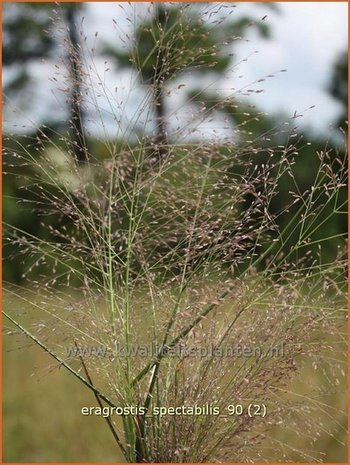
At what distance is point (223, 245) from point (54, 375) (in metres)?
2.65

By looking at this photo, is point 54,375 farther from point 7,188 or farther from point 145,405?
point 7,188

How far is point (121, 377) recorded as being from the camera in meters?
1.38

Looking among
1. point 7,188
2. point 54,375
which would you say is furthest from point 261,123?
point 54,375

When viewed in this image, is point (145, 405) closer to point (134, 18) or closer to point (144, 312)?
point (144, 312)

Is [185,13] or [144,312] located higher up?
[185,13]

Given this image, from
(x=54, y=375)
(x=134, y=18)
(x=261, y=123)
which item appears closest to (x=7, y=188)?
(x=261, y=123)

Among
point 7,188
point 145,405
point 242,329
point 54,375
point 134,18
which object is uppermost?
point 134,18

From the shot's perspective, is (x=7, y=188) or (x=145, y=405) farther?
(x=7, y=188)

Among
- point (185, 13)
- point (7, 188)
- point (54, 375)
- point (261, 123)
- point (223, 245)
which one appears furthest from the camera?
point (7, 188)

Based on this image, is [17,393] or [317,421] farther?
[17,393]

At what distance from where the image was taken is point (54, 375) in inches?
149

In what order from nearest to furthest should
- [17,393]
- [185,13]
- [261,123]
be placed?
[185,13] < [17,393] < [261,123]

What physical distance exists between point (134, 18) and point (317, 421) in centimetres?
87

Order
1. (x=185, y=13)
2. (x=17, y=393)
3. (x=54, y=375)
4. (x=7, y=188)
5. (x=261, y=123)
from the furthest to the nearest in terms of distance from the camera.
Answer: (x=7, y=188) < (x=261, y=123) < (x=54, y=375) < (x=17, y=393) < (x=185, y=13)
